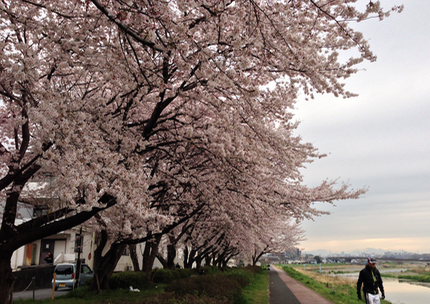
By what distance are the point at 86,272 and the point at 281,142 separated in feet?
60.5

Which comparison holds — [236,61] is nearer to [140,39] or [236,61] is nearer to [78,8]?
[140,39]

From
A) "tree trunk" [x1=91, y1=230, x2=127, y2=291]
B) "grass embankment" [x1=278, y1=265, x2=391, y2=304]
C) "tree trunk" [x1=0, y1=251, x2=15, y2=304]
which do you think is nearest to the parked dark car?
"tree trunk" [x1=91, y1=230, x2=127, y2=291]

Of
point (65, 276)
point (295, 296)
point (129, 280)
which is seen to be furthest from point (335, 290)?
point (65, 276)

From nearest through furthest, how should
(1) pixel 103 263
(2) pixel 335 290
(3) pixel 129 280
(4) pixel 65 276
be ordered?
1. (1) pixel 103 263
2. (3) pixel 129 280
3. (4) pixel 65 276
4. (2) pixel 335 290

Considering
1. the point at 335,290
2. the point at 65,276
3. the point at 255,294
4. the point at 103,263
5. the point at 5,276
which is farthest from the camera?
the point at 335,290

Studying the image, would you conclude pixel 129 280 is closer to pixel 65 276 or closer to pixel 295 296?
pixel 65 276

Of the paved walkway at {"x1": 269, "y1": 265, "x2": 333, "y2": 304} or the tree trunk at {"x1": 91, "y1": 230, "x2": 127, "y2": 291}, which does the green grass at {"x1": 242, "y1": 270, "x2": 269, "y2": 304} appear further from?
the tree trunk at {"x1": 91, "y1": 230, "x2": 127, "y2": 291}

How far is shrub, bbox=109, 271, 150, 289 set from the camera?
50.4ft

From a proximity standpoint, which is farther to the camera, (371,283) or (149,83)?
(371,283)

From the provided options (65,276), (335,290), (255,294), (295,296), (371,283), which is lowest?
(335,290)

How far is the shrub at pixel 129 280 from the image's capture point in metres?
15.4

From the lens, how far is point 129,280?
15719 millimetres

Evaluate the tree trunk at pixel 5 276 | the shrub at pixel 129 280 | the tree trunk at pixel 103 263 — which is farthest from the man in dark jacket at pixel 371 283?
the shrub at pixel 129 280

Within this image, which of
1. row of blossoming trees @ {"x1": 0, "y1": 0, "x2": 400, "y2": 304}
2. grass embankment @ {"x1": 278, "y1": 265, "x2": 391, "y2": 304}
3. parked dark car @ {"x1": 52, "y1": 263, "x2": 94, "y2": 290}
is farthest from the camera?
parked dark car @ {"x1": 52, "y1": 263, "x2": 94, "y2": 290}
